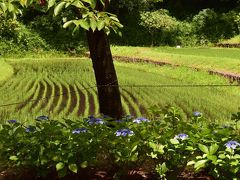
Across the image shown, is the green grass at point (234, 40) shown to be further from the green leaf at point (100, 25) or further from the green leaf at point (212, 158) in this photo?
the green leaf at point (100, 25)

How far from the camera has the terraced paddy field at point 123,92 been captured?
9.94m

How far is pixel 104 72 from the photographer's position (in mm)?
4762

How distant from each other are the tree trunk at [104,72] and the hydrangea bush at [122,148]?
888 millimetres

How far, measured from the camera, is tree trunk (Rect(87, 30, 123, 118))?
184 inches

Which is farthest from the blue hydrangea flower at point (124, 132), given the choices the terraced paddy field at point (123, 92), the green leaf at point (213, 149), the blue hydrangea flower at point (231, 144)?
the terraced paddy field at point (123, 92)

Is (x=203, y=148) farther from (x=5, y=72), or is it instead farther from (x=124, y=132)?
(x=5, y=72)

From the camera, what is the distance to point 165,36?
89.8ft

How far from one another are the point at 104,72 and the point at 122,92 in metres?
7.84

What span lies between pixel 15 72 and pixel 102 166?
14569 millimetres

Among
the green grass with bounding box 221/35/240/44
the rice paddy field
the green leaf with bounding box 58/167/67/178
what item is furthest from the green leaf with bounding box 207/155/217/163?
the green grass with bounding box 221/35/240/44

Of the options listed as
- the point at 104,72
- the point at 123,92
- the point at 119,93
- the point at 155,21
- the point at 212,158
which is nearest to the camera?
the point at 212,158

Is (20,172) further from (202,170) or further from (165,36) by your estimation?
(165,36)

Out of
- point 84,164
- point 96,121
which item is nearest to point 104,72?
point 96,121

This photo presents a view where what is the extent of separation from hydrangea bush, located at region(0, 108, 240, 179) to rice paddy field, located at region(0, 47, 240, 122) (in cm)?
268
